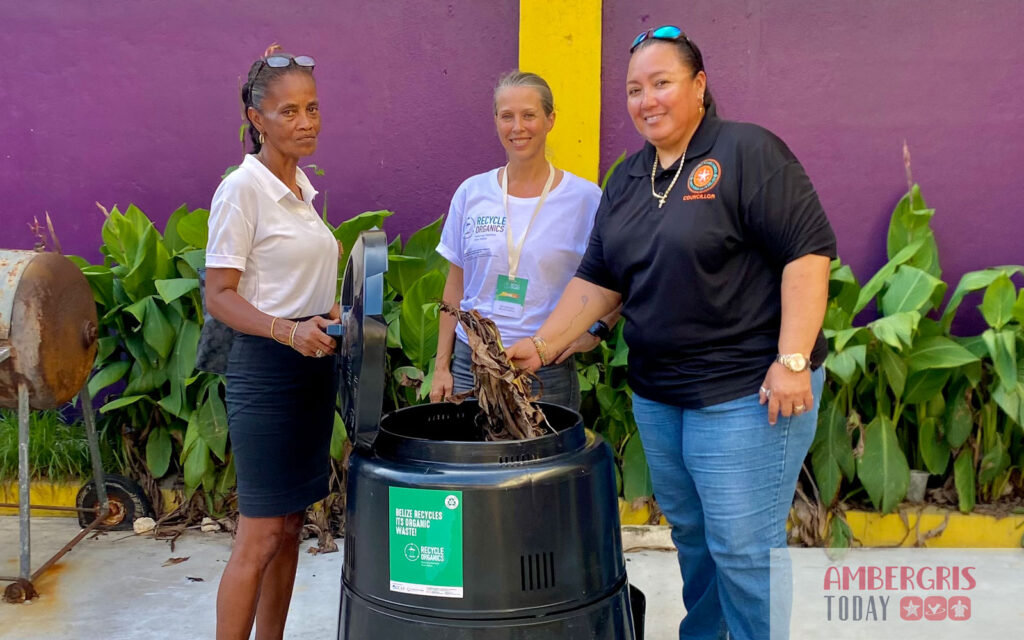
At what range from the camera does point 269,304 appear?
8.03ft

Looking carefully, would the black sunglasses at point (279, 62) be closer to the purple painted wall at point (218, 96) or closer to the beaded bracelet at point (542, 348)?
the beaded bracelet at point (542, 348)

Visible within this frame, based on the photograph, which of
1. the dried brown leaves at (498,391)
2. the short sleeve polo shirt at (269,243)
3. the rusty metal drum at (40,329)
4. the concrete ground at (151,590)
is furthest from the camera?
the rusty metal drum at (40,329)

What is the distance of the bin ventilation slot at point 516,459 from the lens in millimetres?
1743

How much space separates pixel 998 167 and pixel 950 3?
0.81 meters

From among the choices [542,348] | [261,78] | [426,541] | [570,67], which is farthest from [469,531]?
[570,67]

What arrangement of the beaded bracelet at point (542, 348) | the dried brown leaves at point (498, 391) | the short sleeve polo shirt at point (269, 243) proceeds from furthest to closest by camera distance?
the beaded bracelet at point (542, 348)
the short sleeve polo shirt at point (269, 243)
the dried brown leaves at point (498, 391)

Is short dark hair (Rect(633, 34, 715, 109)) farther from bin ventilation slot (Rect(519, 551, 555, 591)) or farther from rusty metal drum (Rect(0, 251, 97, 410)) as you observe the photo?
rusty metal drum (Rect(0, 251, 97, 410))

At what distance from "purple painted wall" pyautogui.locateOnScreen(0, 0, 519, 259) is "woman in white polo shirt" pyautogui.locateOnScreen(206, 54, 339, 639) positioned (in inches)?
81.9

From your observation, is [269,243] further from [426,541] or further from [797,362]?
[797,362]

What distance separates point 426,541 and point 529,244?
1262 mm

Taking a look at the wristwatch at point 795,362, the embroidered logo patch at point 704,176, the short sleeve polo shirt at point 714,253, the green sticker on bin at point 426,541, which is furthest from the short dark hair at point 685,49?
the green sticker on bin at point 426,541

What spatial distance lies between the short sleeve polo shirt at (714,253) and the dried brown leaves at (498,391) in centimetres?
44

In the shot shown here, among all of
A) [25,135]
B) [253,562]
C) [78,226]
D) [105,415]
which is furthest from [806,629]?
[25,135]

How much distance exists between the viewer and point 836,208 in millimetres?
4477
